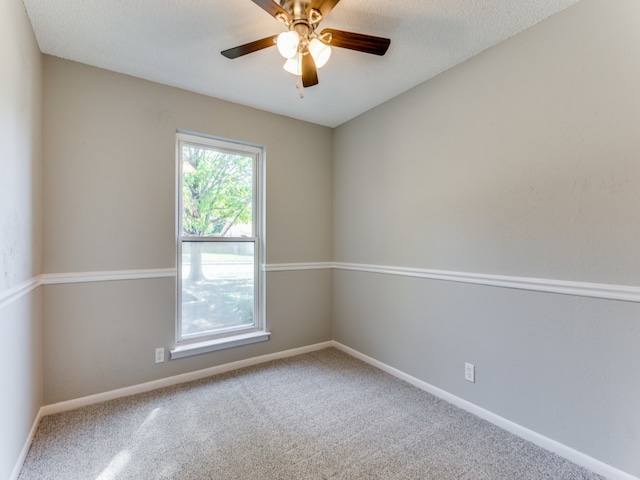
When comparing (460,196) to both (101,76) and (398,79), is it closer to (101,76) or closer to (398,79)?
(398,79)

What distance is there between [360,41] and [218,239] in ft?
6.49

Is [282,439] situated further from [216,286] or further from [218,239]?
[218,239]

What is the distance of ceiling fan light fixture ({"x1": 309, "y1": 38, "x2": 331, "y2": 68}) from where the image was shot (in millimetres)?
1585

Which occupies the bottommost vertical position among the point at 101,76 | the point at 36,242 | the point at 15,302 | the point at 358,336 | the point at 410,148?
the point at 358,336

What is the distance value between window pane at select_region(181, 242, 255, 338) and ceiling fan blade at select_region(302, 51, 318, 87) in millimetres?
1672

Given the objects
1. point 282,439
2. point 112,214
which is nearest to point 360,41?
point 112,214

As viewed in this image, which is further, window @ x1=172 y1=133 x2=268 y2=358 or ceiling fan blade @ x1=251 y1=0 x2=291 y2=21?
window @ x1=172 y1=133 x2=268 y2=358

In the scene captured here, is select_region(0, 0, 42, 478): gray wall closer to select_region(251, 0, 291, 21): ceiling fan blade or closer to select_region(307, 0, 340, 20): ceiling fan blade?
select_region(251, 0, 291, 21): ceiling fan blade

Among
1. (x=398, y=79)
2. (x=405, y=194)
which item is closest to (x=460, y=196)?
(x=405, y=194)

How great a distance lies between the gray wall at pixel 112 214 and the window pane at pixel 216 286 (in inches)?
6.5

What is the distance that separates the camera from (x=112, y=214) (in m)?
2.30

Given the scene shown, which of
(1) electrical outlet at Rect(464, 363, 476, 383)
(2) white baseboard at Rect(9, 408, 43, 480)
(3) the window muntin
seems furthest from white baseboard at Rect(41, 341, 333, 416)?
(1) electrical outlet at Rect(464, 363, 476, 383)

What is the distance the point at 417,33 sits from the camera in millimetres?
1894

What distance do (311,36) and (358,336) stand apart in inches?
102
